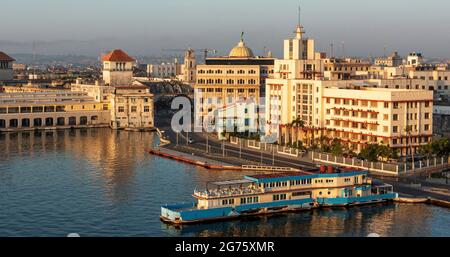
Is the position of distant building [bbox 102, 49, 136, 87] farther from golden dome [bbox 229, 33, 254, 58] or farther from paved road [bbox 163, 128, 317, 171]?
→ paved road [bbox 163, 128, 317, 171]

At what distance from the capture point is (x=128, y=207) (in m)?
21.8

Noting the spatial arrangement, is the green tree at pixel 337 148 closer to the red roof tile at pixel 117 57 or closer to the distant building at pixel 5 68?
the red roof tile at pixel 117 57

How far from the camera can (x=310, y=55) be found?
3912 centimetres

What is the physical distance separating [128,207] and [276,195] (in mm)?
4753

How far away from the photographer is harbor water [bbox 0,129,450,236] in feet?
62.1

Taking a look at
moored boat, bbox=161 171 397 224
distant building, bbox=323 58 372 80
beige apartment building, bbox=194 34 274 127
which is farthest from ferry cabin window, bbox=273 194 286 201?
beige apartment building, bbox=194 34 274 127

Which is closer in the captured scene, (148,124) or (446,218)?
(446,218)

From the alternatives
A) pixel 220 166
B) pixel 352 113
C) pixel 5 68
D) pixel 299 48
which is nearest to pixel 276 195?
pixel 220 166

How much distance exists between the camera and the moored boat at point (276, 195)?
812 inches

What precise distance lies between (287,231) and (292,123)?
17.6 metres
